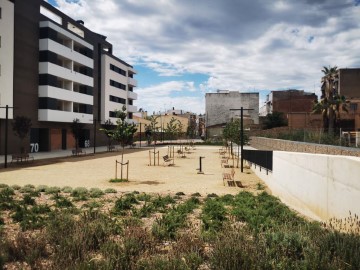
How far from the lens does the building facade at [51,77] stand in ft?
123

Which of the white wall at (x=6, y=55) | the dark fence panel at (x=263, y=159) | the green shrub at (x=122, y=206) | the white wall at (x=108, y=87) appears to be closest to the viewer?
the green shrub at (x=122, y=206)

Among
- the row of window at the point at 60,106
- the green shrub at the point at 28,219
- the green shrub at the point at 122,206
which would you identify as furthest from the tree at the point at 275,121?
the green shrub at the point at 28,219

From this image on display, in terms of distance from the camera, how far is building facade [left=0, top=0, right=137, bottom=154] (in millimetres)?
37375

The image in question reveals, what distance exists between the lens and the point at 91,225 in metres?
7.96

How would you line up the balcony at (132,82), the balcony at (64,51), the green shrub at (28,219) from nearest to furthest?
the green shrub at (28,219) → the balcony at (64,51) → the balcony at (132,82)

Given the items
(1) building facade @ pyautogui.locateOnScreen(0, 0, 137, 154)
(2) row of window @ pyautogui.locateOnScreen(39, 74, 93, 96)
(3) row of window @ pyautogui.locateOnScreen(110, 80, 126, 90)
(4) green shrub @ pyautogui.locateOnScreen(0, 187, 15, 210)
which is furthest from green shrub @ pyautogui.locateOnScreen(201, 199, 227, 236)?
(3) row of window @ pyautogui.locateOnScreen(110, 80, 126, 90)

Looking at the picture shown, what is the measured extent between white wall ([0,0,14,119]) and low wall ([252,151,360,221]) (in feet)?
101

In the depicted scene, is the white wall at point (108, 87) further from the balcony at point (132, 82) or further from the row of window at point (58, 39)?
the row of window at point (58, 39)

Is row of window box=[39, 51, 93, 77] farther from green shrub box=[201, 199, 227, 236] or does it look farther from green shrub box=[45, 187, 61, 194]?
green shrub box=[201, 199, 227, 236]

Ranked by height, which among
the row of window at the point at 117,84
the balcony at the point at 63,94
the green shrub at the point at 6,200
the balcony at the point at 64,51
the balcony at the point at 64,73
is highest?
the balcony at the point at 64,51

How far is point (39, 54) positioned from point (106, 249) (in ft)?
133

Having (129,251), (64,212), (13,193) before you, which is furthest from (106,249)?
(13,193)

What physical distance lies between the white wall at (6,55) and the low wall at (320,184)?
30841 mm

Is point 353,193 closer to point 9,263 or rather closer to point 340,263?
point 340,263
